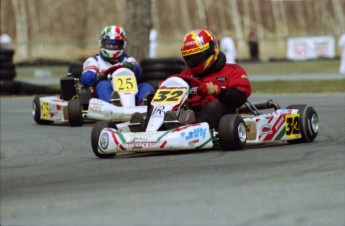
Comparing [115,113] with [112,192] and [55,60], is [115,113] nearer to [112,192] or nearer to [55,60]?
[112,192]

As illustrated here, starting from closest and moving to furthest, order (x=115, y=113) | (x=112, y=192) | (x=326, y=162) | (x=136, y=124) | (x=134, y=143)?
(x=112, y=192) → (x=326, y=162) → (x=134, y=143) → (x=136, y=124) → (x=115, y=113)

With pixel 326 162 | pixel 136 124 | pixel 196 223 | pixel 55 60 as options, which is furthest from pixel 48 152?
pixel 55 60

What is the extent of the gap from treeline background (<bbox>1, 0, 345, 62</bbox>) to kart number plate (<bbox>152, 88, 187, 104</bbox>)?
1297 inches

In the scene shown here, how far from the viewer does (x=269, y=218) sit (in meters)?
5.29

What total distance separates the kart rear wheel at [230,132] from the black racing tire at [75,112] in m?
4.39

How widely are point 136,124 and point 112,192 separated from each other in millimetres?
2501

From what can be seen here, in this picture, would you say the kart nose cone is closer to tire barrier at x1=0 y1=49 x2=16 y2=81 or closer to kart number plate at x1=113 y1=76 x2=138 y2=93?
kart number plate at x1=113 y1=76 x2=138 y2=93

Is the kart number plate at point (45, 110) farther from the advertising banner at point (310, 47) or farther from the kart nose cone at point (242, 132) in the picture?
the advertising banner at point (310, 47)

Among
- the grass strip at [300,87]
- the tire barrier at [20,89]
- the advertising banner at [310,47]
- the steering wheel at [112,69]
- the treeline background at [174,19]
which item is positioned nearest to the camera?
the steering wheel at [112,69]

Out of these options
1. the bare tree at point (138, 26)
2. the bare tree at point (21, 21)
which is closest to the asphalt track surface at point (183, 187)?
the bare tree at point (138, 26)

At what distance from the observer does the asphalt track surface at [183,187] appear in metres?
5.53

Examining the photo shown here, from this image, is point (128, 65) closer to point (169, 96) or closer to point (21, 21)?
point (169, 96)

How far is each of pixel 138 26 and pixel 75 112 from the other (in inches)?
350

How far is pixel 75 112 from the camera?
12.6 meters
